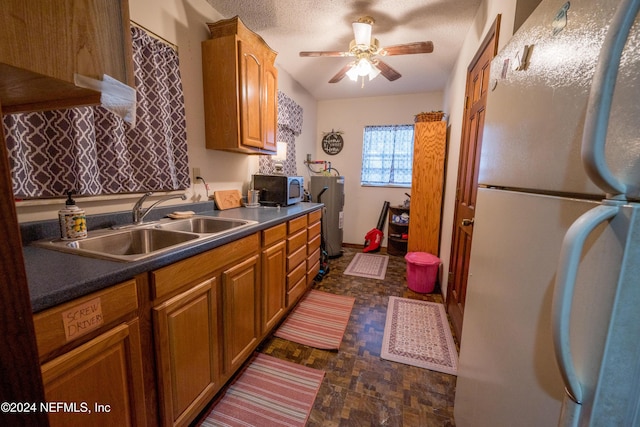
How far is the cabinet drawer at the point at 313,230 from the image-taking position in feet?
8.05

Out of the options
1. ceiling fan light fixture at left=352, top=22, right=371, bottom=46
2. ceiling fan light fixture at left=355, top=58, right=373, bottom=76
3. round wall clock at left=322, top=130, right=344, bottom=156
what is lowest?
round wall clock at left=322, top=130, right=344, bottom=156

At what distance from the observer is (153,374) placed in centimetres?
94

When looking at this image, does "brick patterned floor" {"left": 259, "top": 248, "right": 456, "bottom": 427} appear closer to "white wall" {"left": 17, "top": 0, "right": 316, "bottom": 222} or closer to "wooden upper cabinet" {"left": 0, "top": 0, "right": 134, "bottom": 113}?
"white wall" {"left": 17, "top": 0, "right": 316, "bottom": 222}

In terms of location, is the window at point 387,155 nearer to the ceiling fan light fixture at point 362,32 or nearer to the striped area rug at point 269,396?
the ceiling fan light fixture at point 362,32

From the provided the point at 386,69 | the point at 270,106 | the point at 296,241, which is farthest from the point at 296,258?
the point at 386,69

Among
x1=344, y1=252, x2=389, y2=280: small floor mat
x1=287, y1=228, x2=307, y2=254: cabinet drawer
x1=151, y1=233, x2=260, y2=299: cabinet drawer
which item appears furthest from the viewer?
x1=344, y1=252, x2=389, y2=280: small floor mat

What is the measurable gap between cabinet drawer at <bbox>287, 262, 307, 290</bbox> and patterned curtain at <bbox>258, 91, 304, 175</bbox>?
1152mm

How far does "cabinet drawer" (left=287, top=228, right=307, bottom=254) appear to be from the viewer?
6.63 feet

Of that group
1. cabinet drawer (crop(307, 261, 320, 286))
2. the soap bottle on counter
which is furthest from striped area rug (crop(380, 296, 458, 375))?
the soap bottle on counter

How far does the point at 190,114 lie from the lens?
1.82m

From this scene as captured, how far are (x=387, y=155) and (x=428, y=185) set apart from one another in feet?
3.76

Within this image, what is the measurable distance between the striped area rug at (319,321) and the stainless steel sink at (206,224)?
0.93 meters

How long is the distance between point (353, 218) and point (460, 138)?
7.54 feet

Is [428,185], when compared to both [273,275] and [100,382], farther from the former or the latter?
[100,382]
